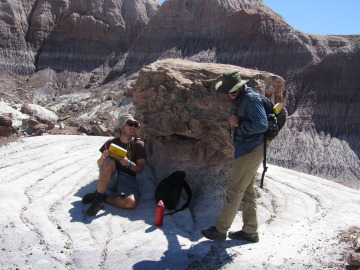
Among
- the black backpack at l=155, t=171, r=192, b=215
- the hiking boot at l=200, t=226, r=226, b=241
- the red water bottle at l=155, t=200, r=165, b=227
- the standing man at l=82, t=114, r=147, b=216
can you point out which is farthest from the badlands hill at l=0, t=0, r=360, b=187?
the hiking boot at l=200, t=226, r=226, b=241

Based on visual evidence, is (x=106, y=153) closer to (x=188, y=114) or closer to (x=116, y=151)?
(x=116, y=151)

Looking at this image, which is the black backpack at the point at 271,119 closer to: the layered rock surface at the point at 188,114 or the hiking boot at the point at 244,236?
the hiking boot at the point at 244,236

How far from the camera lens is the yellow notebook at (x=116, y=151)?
13.9 ft

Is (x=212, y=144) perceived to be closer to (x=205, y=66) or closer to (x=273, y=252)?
(x=205, y=66)

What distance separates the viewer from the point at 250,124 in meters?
3.32

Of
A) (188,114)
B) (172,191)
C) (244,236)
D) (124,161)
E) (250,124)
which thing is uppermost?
(250,124)

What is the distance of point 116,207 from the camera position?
4422 mm

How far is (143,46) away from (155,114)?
77.4 feet

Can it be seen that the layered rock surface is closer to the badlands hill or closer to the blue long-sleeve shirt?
the blue long-sleeve shirt

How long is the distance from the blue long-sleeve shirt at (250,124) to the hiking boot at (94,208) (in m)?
1.85

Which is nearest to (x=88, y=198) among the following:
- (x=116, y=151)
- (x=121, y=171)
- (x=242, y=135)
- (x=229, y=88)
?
(x=121, y=171)

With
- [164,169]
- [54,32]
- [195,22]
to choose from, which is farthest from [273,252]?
[54,32]

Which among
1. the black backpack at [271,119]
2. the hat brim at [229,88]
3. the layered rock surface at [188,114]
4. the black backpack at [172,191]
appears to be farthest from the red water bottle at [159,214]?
the hat brim at [229,88]

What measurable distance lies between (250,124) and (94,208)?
2.18 meters
